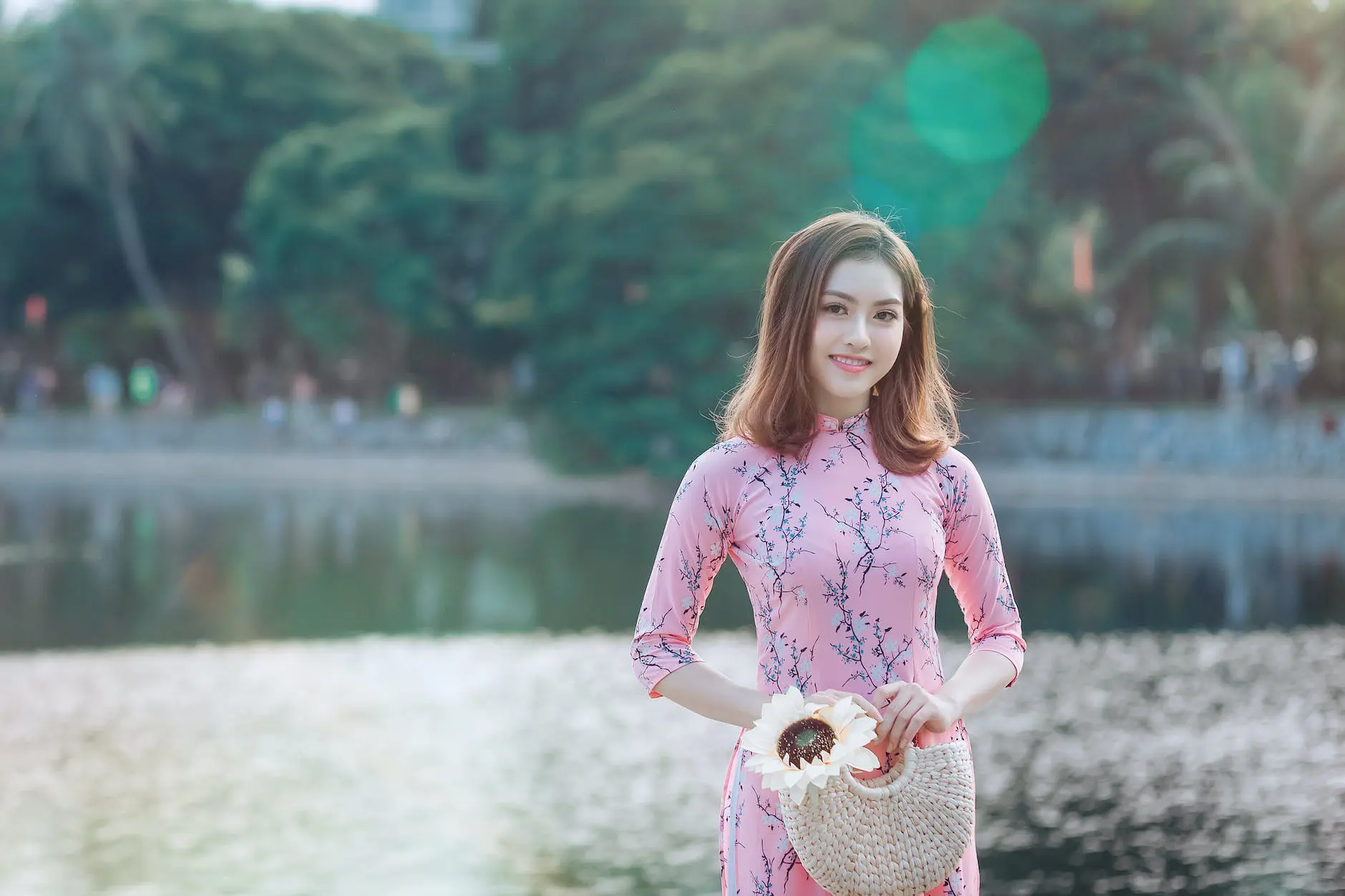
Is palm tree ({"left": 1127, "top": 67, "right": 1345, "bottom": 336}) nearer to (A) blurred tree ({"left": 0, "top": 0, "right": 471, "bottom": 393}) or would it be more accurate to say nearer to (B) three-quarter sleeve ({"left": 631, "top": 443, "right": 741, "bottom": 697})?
(A) blurred tree ({"left": 0, "top": 0, "right": 471, "bottom": 393})

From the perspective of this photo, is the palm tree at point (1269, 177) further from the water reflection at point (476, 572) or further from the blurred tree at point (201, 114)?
the blurred tree at point (201, 114)

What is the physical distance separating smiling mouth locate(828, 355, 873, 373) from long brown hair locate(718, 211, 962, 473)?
0.04 m

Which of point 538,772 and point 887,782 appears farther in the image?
point 538,772

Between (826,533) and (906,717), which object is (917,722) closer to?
(906,717)

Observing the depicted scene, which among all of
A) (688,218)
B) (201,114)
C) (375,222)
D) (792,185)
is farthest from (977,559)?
(201,114)

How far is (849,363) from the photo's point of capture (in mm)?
2500

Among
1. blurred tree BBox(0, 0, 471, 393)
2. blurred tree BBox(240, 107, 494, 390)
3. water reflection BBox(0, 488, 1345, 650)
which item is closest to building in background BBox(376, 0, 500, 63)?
blurred tree BBox(0, 0, 471, 393)

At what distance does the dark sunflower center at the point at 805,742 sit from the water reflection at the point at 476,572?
37.0ft

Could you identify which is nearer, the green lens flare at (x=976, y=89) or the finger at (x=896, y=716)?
the finger at (x=896, y=716)

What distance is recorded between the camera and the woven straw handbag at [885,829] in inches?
89.4

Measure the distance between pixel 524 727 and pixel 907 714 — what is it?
7726mm

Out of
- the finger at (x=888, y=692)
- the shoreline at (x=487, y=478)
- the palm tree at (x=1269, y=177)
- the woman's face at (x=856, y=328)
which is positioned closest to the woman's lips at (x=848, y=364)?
the woman's face at (x=856, y=328)

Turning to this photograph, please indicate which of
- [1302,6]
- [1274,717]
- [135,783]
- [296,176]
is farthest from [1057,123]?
[135,783]

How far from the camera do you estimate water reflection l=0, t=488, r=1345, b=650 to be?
13953 mm
